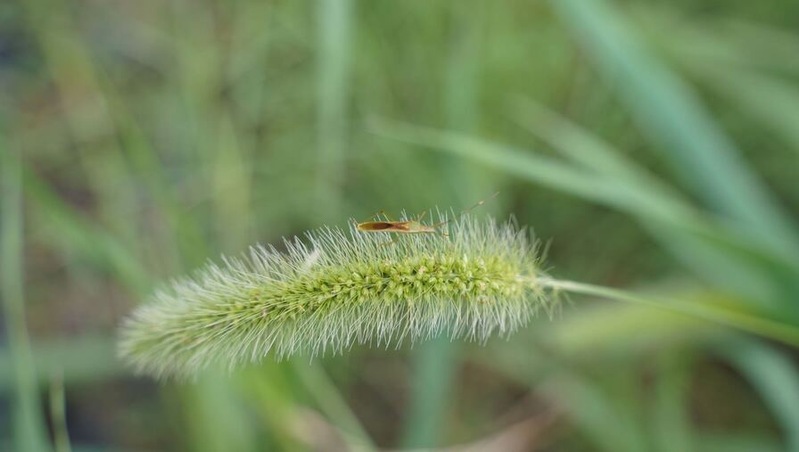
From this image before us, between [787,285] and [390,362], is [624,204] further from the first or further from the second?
[390,362]

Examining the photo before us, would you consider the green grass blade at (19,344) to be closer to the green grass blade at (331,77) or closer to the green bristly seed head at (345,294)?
the green bristly seed head at (345,294)

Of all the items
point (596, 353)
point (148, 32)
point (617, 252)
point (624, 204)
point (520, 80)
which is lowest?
point (596, 353)

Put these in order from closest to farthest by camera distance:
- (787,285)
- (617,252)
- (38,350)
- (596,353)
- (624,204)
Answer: (787,285), (624,204), (596,353), (38,350), (617,252)

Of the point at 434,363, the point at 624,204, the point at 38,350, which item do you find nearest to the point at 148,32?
the point at 38,350

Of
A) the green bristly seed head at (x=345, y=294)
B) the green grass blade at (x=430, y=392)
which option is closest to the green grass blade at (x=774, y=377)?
the green grass blade at (x=430, y=392)

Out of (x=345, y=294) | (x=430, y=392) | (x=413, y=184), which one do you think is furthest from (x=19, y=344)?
(x=413, y=184)

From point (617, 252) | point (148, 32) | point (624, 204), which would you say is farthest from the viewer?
point (148, 32)

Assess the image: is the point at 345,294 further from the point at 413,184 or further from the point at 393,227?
the point at 413,184

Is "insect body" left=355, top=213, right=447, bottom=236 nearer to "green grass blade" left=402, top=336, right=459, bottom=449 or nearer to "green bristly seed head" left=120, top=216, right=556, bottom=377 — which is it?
"green bristly seed head" left=120, top=216, right=556, bottom=377
